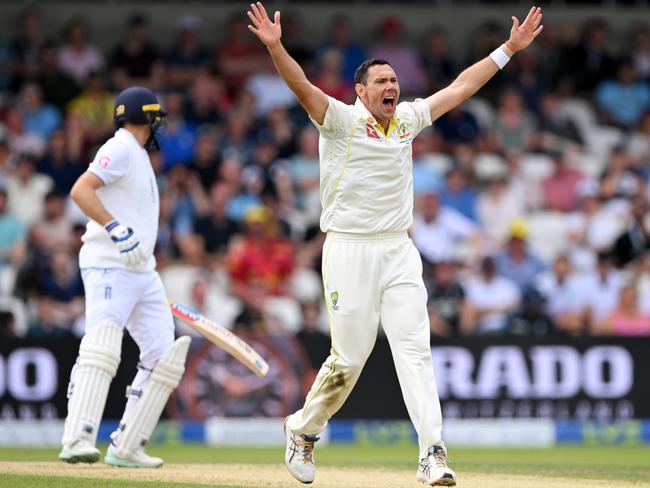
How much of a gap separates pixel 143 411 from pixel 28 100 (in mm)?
7022

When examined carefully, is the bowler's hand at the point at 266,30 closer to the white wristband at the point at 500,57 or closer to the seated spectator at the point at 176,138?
the white wristband at the point at 500,57

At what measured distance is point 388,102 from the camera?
6734 mm

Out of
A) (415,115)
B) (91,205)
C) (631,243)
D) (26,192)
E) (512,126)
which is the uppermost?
(512,126)

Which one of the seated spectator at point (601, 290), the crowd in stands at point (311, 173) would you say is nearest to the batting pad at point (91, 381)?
the crowd in stands at point (311, 173)

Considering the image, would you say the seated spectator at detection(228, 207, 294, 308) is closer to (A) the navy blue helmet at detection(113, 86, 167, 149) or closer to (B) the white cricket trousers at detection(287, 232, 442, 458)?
(A) the navy blue helmet at detection(113, 86, 167, 149)

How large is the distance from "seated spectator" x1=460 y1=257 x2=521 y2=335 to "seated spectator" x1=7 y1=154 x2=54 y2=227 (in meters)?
4.05

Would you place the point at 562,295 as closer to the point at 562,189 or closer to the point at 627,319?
the point at 627,319

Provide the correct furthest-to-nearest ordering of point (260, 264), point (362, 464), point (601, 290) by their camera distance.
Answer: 1. point (601, 290)
2. point (260, 264)
3. point (362, 464)

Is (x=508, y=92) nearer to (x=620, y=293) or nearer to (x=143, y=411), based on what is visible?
(x=620, y=293)

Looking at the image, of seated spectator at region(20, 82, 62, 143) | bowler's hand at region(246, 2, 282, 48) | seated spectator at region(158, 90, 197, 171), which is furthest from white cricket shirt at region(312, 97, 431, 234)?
seated spectator at region(20, 82, 62, 143)

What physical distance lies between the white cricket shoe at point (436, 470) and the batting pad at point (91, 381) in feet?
6.17

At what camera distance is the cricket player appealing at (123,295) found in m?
7.24

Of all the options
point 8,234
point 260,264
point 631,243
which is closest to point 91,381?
point 260,264

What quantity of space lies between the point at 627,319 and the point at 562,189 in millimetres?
2265
